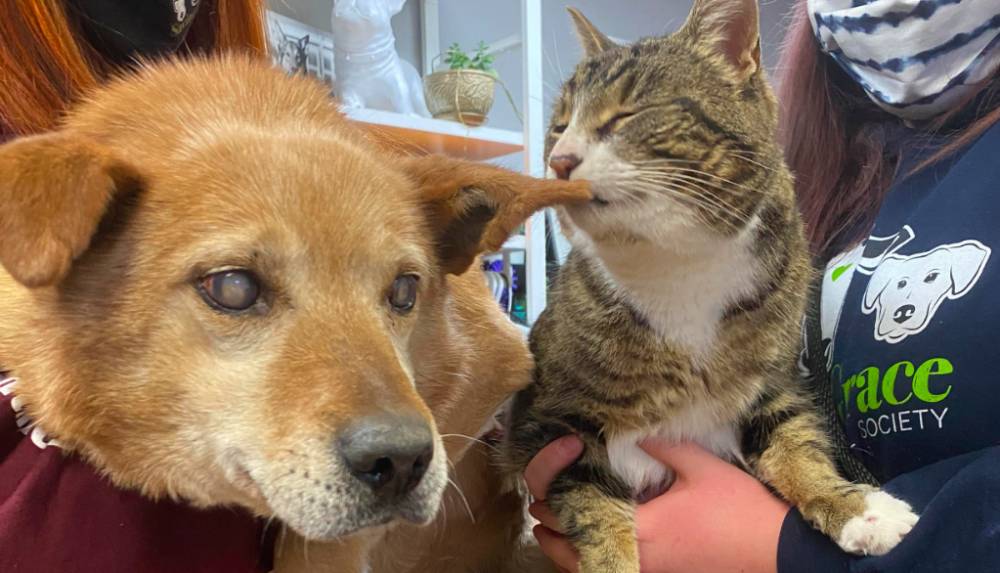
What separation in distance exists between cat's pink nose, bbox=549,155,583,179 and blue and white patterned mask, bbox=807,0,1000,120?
23.0 inches

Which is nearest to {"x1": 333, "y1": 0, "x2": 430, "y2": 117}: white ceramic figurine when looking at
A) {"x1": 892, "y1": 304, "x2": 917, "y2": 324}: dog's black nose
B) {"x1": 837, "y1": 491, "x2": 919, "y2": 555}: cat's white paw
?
{"x1": 892, "y1": 304, "x2": 917, "y2": 324}: dog's black nose

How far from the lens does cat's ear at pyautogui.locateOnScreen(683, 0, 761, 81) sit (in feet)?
4.24

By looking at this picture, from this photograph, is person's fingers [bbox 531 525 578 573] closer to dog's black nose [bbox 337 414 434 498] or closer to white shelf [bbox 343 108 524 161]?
dog's black nose [bbox 337 414 434 498]

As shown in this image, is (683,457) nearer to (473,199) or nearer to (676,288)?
(676,288)

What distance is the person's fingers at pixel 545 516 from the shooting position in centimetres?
138

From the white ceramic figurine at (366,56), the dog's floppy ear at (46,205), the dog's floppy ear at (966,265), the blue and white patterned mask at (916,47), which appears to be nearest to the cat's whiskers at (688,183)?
the dog's floppy ear at (966,265)

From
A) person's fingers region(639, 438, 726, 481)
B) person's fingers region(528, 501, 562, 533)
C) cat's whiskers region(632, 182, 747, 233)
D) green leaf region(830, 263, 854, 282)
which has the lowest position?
person's fingers region(528, 501, 562, 533)

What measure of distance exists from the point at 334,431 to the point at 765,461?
780 mm

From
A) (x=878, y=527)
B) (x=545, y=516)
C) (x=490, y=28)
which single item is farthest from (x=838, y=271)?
(x=490, y=28)

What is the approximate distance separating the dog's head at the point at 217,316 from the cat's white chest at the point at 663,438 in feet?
1.54

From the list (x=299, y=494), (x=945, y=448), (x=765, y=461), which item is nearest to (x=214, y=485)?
(x=299, y=494)

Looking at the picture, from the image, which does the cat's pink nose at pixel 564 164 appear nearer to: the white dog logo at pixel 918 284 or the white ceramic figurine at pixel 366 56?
the white dog logo at pixel 918 284

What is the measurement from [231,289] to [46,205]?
0.73ft

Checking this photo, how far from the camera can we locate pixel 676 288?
1319mm
